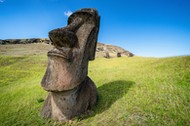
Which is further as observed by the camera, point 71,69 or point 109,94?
point 109,94

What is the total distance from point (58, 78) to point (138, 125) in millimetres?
2996

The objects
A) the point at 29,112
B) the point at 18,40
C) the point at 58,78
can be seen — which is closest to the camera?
the point at 58,78

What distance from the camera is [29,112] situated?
7.71 meters

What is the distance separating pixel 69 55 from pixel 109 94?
298 centimetres

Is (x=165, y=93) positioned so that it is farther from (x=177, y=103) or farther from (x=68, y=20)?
(x=68, y=20)

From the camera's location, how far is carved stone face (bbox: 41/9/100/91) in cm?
597

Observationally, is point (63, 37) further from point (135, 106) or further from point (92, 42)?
point (135, 106)

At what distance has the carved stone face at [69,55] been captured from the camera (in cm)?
597

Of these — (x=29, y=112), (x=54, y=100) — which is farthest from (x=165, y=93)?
(x=29, y=112)

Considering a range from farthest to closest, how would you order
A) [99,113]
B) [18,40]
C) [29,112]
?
[18,40] → [29,112] → [99,113]

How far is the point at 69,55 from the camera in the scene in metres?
6.02

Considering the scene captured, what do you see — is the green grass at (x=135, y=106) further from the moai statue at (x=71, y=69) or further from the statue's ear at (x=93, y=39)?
the statue's ear at (x=93, y=39)

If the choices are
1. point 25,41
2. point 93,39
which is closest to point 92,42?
point 93,39

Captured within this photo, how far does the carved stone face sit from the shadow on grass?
5.10ft
